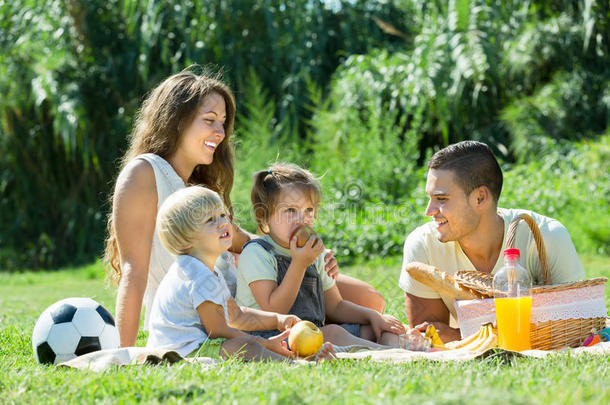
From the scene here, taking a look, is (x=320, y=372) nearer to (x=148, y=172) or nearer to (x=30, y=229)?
(x=148, y=172)

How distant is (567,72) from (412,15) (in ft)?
9.73

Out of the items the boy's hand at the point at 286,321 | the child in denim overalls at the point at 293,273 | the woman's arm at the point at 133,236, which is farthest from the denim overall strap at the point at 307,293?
the woman's arm at the point at 133,236

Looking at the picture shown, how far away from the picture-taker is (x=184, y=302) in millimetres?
3033

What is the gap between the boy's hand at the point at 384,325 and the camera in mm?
3625

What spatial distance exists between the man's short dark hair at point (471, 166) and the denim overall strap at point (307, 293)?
86 centimetres

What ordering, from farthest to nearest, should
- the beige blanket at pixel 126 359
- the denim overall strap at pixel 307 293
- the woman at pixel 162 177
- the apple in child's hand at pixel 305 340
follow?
the denim overall strap at pixel 307 293 → the woman at pixel 162 177 → the apple in child's hand at pixel 305 340 → the beige blanket at pixel 126 359

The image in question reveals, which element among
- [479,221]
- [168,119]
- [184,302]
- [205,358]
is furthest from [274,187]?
[205,358]

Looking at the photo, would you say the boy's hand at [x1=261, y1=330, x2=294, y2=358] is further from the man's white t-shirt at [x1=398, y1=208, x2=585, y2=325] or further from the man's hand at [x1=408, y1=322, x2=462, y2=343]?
the man's white t-shirt at [x1=398, y1=208, x2=585, y2=325]

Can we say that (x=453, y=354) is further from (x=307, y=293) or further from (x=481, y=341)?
Result: (x=307, y=293)

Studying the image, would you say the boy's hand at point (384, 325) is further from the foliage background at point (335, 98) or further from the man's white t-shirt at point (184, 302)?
the foliage background at point (335, 98)

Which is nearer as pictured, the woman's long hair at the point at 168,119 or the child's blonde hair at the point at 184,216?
the child's blonde hair at the point at 184,216

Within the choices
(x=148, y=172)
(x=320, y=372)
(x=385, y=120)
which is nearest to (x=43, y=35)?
(x=385, y=120)

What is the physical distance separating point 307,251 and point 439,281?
0.64 metres

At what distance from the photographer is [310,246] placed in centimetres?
347
